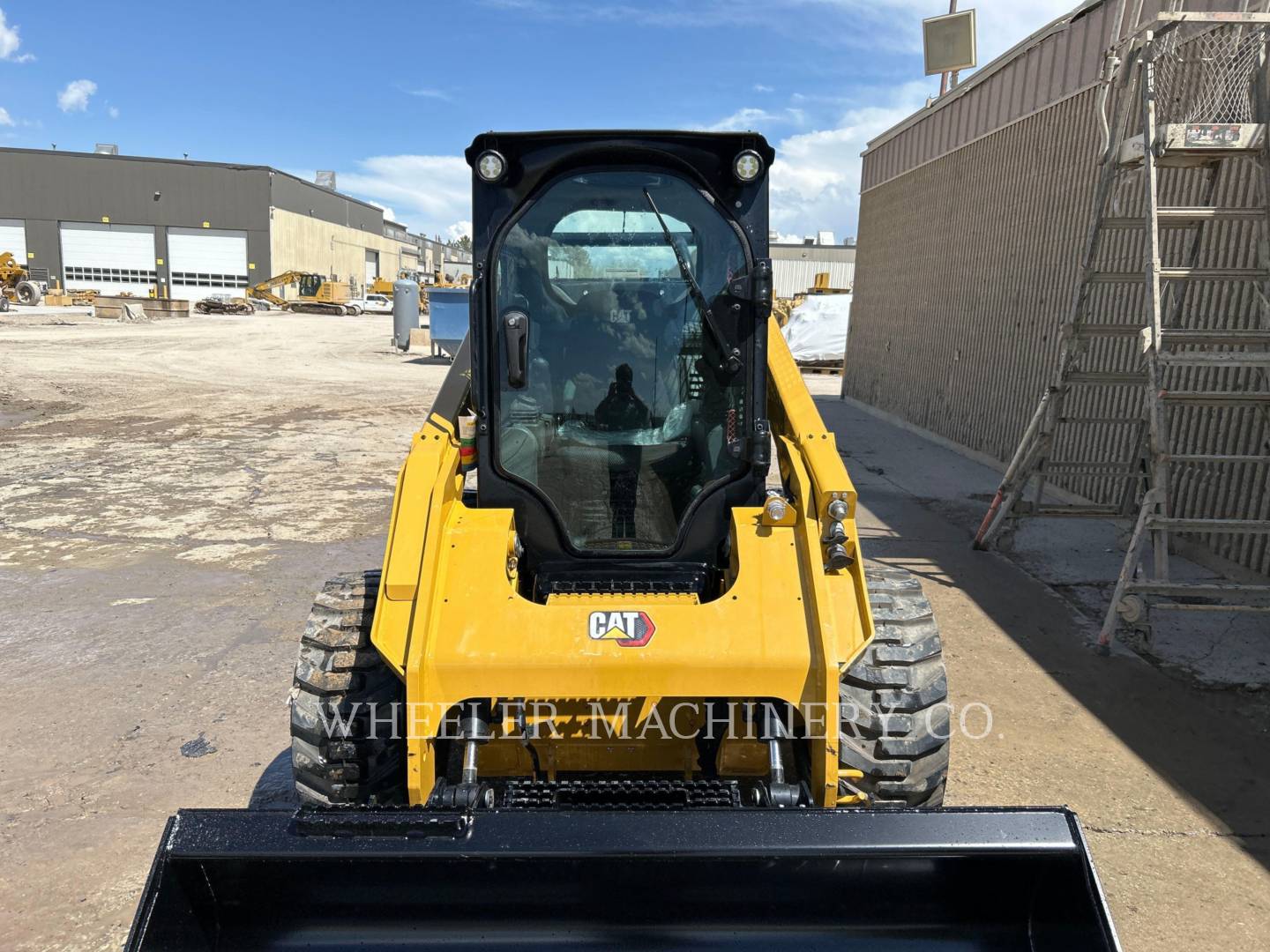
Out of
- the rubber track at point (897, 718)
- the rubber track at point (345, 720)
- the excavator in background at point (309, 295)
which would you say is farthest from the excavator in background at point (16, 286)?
the rubber track at point (897, 718)

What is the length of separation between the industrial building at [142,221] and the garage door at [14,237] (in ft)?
0.17

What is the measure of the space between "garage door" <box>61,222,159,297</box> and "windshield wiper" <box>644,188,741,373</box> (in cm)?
5834

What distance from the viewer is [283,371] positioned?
21.1 metres

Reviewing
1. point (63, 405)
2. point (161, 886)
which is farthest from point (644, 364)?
point (63, 405)

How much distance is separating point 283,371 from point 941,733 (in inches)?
815

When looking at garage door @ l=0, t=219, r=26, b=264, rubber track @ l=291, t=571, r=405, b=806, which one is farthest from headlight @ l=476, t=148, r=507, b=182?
garage door @ l=0, t=219, r=26, b=264

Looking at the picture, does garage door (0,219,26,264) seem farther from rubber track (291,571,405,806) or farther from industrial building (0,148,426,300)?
rubber track (291,571,405,806)

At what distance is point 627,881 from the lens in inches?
88.4

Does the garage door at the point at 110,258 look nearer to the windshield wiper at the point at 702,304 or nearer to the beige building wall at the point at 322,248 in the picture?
the beige building wall at the point at 322,248

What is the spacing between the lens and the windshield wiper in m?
3.12

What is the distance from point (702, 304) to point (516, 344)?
2.20 feet

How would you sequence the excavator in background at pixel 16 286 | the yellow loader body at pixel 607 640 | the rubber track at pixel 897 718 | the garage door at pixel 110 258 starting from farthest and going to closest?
the garage door at pixel 110 258 < the excavator in background at pixel 16 286 < the rubber track at pixel 897 718 < the yellow loader body at pixel 607 640

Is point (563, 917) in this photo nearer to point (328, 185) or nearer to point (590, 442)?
point (590, 442)

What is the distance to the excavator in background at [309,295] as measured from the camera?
47938mm
